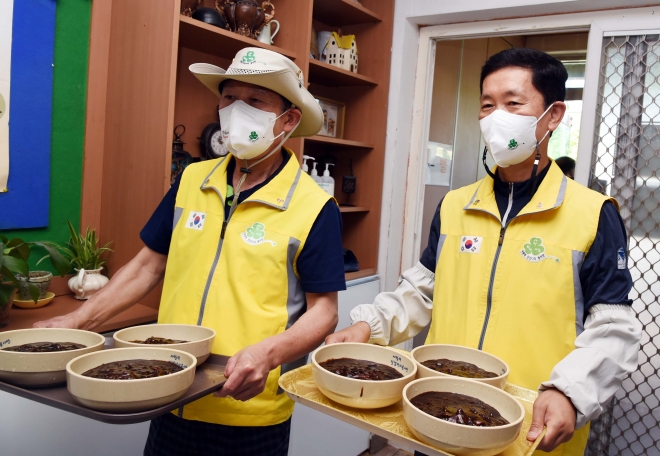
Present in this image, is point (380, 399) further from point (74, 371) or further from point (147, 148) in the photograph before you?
point (147, 148)

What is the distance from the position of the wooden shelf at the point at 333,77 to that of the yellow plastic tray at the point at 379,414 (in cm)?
186

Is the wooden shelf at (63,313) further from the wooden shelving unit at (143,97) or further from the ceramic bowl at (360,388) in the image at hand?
the ceramic bowl at (360,388)

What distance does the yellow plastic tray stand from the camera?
84 cm

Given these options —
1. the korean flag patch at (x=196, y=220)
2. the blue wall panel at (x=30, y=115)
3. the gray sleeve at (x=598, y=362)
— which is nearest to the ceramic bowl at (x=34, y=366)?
the korean flag patch at (x=196, y=220)

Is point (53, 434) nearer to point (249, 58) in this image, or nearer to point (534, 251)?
point (249, 58)

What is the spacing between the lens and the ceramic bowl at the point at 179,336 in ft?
3.59

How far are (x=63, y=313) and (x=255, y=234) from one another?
0.90 m

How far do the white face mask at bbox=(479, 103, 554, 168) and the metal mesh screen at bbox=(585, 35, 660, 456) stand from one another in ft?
4.10

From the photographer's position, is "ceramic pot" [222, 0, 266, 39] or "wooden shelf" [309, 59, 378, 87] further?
"wooden shelf" [309, 59, 378, 87]

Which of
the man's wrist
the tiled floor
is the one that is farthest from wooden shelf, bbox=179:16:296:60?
the tiled floor

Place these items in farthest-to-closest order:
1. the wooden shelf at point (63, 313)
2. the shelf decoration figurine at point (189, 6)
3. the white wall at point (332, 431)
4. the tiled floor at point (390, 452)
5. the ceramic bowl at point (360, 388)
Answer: the tiled floor at point (390, 452)
the white wall at point (332, 431)
the shelf decoration figurine at point (189, 6)
the wooden shelf at point (63, 313)
the ceramic bowl at point (360, 388)

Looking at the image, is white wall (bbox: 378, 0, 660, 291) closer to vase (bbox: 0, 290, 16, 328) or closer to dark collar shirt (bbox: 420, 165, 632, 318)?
dark collar shirt (bbox: 420, 165, 632, 318)

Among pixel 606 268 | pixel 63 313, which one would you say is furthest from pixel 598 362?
pixel 63 313

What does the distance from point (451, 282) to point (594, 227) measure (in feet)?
1.20
